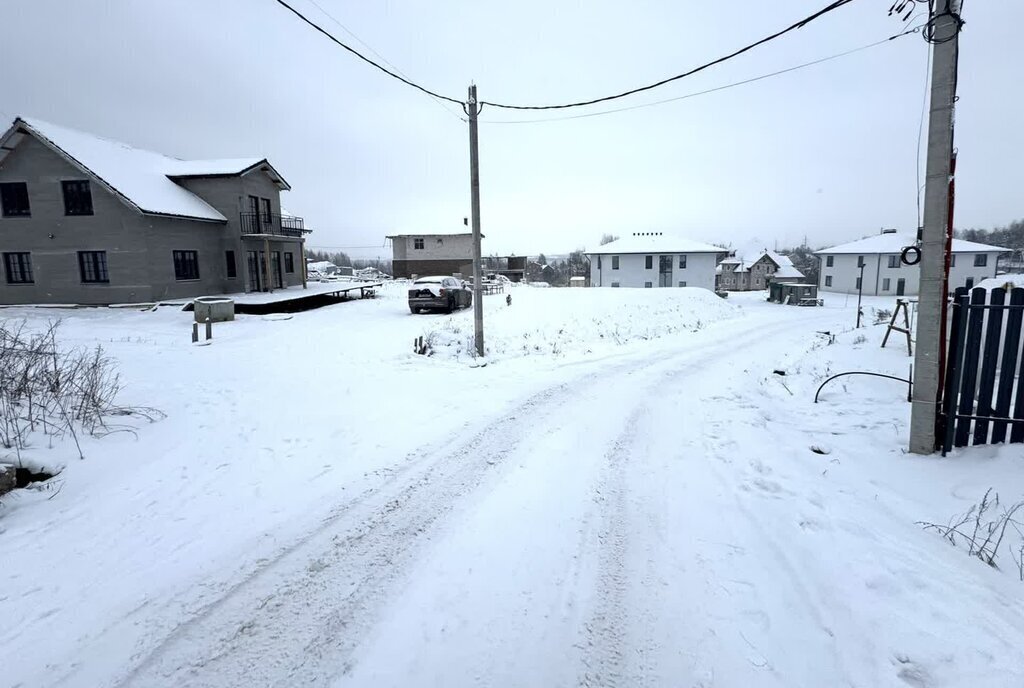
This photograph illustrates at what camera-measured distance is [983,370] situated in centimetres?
508

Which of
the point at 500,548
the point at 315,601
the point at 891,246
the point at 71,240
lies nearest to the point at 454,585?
the point at 500,548

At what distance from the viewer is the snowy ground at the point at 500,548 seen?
2.79 m

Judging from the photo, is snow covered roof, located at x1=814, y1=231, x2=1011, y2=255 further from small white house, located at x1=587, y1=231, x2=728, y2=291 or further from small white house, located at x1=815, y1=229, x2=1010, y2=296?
small white house, located at x1=587, y1=231, x2=728, y2=291

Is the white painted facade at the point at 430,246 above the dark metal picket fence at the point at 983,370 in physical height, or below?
above

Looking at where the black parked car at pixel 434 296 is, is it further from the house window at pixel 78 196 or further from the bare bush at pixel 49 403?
the house window at pixel 78 196

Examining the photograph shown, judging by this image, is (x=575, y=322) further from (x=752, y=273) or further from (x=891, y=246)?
(x=752, y=273)

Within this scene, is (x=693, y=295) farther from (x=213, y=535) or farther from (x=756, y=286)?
(x=756, y=286)

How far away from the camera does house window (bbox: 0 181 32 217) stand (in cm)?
2320

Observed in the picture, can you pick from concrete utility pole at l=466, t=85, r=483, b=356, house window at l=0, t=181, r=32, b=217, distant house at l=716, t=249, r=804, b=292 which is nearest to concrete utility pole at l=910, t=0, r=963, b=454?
concrete utility pole at l=466, t=85, r=483, b=356

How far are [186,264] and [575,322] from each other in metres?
21.7

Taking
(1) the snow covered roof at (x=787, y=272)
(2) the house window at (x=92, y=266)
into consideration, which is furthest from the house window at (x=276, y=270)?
(1) the snow covered roof at (x=787, y=272)

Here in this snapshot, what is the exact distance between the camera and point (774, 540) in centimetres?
398

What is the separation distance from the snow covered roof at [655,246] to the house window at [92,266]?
3508cm

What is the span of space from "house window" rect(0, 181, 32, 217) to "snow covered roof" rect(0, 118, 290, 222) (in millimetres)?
1562
